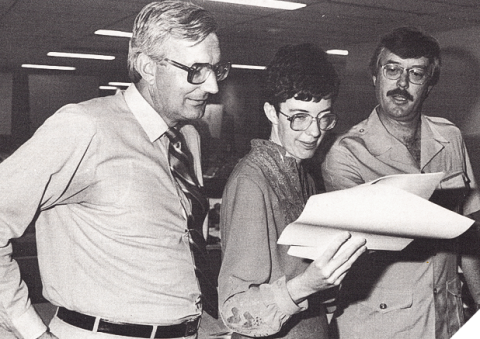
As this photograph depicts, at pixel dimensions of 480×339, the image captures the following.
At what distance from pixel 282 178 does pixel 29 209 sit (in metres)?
0.49

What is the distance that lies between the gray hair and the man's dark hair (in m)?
0.57

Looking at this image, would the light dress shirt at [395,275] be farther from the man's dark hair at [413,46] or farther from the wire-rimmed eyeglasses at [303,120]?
the wire-rimmed eyeglasses at [303,120]

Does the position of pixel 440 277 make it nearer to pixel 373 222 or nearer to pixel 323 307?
pixel 323 307

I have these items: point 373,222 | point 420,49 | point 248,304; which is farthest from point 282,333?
point 420,49

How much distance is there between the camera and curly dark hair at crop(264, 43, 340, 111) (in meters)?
1.07

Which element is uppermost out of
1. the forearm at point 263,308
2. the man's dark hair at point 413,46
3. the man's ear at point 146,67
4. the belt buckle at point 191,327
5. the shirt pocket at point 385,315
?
the man's dark hair at point 413,46

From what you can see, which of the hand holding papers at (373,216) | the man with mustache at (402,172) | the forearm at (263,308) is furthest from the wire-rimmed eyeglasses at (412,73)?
the forearm at (263,308)

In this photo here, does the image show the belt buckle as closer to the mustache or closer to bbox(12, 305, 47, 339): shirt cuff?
bbox(12, 305, 47, 339): shirt cuff

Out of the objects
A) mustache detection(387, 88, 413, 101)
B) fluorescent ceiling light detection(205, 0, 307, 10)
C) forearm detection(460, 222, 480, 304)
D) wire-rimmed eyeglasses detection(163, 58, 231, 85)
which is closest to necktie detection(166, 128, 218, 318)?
wire-rimmed eyeglasses detection(163, 58, 231, 85)

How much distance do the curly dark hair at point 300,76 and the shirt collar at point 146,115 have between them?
245 millimetres

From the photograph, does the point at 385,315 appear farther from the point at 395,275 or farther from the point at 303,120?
the point at 303,120

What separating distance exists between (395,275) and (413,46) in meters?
0.62

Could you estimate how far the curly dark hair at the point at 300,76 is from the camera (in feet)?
3.50

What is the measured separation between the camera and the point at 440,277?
132cm
